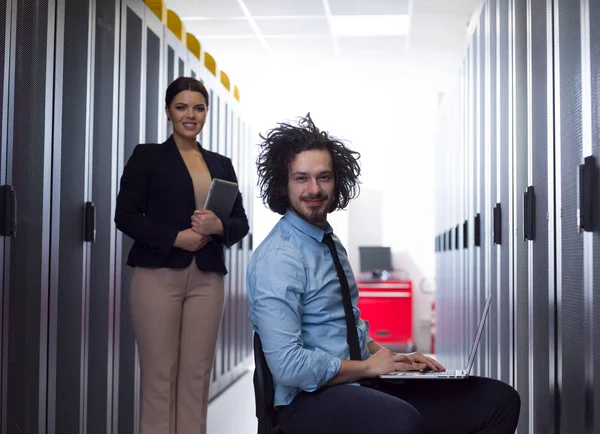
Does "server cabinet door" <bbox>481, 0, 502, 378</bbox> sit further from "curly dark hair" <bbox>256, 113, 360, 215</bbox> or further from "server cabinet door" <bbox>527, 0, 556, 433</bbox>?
"curly dark hair" <bbox>256, 113, 360, 215</bbox>

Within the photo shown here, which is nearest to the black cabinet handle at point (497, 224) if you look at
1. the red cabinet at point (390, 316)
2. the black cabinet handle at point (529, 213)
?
the black cabinet handle at point (529, 213)

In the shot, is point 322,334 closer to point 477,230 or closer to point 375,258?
point 477,230

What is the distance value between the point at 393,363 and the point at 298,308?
26 cm

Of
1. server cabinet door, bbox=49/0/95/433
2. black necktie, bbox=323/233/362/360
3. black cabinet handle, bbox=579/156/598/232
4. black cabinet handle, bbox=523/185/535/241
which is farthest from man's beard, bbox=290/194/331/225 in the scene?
server cabinet door, bbox=49/0/95/433

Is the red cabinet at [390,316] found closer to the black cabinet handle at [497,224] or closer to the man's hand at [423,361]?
the black cabinet handle at [497,224]

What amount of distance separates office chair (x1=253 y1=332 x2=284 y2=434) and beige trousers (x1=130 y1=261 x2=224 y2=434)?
3.71 feet

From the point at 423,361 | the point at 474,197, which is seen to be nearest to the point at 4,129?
the point at 423,361

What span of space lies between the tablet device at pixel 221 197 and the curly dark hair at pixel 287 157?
31.8 inches

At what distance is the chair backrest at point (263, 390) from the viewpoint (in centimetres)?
174

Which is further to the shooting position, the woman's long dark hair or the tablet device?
the woman's long dark hair

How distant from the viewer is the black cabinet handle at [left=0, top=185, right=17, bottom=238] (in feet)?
7.64

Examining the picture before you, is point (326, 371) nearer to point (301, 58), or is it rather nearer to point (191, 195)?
point (191, 195)

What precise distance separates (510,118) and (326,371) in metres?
1.63

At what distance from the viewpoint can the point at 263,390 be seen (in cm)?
174
